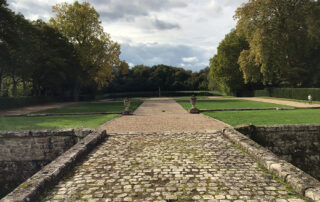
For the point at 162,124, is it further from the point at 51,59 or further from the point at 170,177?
the point at 51,59

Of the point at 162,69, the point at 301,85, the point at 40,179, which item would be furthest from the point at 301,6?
the point at 162,69

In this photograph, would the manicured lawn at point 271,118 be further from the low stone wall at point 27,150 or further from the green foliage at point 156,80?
the green foliage at point 156,80

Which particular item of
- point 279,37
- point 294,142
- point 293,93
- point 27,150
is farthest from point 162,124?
point 293,93

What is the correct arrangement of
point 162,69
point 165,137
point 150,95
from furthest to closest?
1. point 162,69
2. point 150,95
3. point 165,137

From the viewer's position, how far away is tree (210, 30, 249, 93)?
40.7 m

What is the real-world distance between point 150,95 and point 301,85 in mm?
36010

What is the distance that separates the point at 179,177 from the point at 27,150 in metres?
6.44

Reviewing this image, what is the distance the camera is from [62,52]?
30547mm

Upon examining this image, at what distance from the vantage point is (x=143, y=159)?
544 cm

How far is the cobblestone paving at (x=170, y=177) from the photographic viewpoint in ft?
11.8

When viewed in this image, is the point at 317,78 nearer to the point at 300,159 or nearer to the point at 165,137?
the point at 300,159

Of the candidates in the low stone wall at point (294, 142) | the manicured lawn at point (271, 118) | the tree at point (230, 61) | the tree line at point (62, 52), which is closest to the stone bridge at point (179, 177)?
→ the low stone wall at point (294, 142)

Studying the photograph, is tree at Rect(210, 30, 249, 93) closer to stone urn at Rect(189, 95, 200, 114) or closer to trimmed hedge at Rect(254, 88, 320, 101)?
trimmed hedge at Rect(254, 88, 320, 101)

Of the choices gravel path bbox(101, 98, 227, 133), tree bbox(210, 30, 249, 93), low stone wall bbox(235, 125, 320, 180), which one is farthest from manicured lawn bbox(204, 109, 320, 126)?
tree bbox(210, 30, 249, 93)
